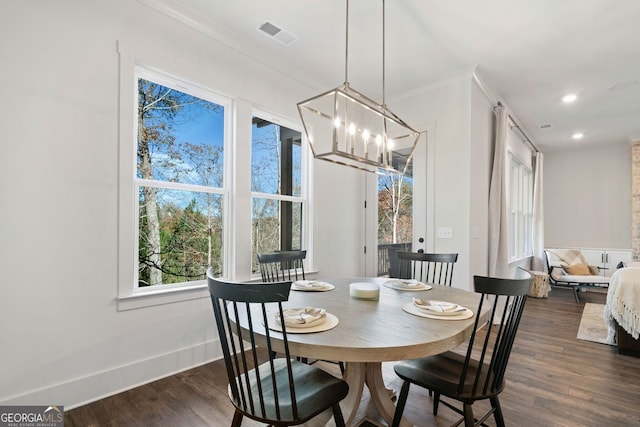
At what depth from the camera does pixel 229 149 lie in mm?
3049

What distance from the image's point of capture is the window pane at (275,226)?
10.9 feet

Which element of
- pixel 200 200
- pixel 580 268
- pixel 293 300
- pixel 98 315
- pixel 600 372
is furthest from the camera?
pixel 580 268

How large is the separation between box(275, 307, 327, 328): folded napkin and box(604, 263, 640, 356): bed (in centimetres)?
320

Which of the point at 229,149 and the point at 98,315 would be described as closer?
the point at 98,315

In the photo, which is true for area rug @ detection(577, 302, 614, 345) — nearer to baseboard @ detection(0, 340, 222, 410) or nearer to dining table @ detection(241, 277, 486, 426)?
dining table @ detection(241, 277, 486, 426)

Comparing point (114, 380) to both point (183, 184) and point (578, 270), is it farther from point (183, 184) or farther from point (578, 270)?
point (578, 270)

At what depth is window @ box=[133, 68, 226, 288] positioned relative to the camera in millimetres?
2557

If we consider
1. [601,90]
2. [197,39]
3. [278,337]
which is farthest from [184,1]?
[601,90]

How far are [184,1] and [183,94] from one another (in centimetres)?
70

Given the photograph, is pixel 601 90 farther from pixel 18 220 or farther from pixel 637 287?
pixel 18 220

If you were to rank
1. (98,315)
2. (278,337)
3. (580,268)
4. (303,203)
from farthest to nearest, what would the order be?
(580,268), (303,203), (98,315), (278,337)

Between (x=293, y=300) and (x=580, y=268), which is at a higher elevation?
(x=293, y=300)

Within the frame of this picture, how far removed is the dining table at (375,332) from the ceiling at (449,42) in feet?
7.24

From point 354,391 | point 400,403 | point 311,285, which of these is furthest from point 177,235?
point 400,403
